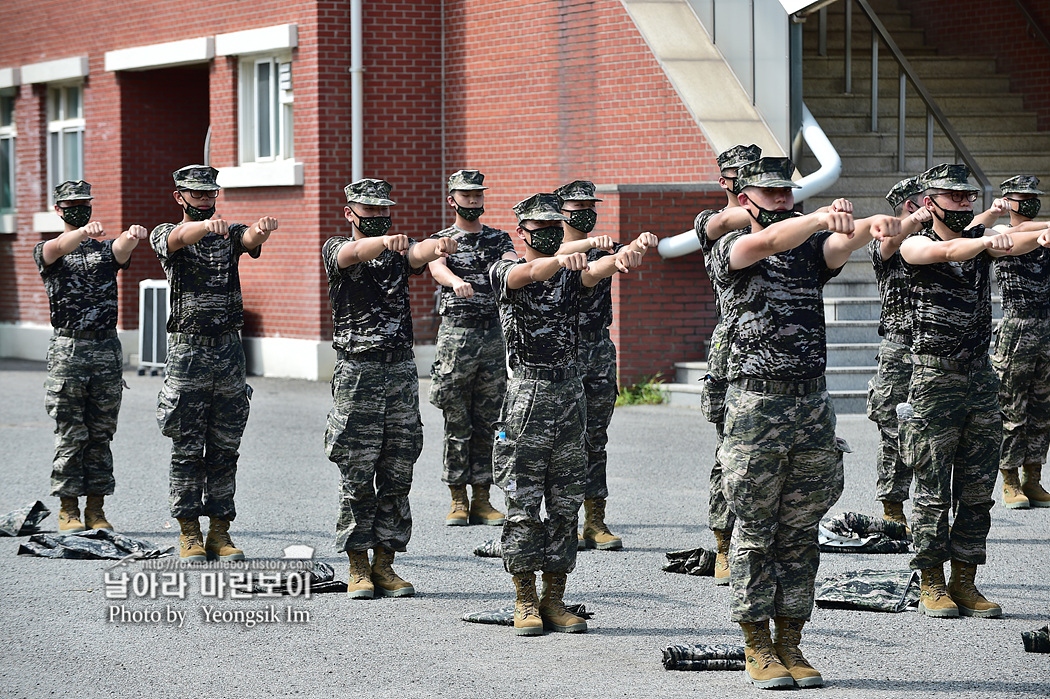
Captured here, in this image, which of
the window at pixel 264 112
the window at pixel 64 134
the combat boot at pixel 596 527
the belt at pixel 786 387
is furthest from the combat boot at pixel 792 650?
the window at pixel 64 134

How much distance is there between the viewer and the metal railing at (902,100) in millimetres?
16328

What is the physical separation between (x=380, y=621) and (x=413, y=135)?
11.7 metres

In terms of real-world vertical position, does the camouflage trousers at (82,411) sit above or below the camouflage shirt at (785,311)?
below

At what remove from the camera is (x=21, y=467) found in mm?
11953

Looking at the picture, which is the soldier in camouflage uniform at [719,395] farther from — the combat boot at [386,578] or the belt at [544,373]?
the combat boot at [386,578]

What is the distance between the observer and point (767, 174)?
6145 mm

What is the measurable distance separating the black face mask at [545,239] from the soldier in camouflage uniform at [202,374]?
6.93 ft

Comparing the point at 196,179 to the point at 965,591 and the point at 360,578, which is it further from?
the point at 965,591

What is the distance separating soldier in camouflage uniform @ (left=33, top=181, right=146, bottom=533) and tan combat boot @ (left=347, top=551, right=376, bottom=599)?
96.7 inches

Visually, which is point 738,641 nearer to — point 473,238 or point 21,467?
point 473,238

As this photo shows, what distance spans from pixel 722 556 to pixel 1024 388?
3.40 metres

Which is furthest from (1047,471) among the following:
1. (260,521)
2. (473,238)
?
(260,521)

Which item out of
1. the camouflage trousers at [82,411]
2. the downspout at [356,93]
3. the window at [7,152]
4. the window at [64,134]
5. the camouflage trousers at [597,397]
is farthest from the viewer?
the window at [7,152]

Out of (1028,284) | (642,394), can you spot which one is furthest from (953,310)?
(642,394)
